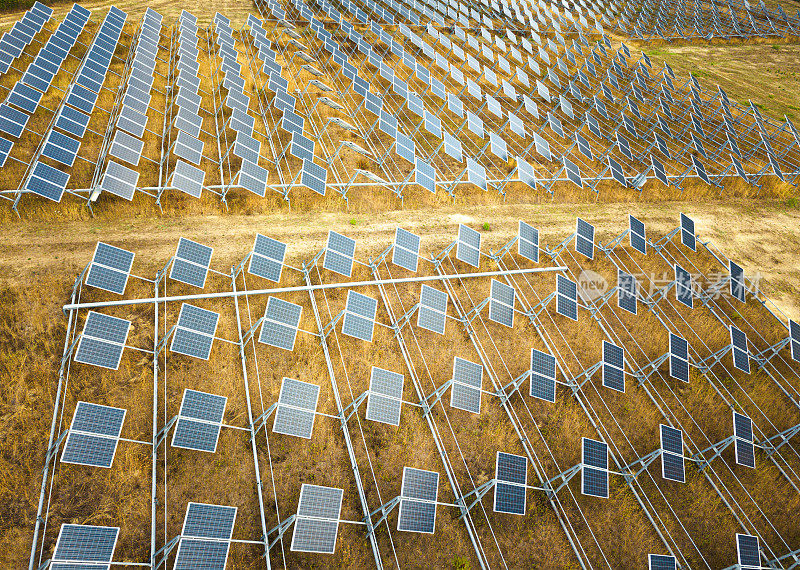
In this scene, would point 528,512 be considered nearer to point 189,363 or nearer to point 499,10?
point 189,363

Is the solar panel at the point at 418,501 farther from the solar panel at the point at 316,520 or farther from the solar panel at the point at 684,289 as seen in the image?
the solar panel at the point at 684,289

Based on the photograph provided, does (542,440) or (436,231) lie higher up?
(436,231)

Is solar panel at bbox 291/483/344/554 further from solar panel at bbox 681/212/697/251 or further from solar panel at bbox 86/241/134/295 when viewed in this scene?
solar panel at bbox 681/212/697/251

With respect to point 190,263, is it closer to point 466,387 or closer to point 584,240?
point 466,387

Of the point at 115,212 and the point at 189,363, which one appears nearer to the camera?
the point at 189,363

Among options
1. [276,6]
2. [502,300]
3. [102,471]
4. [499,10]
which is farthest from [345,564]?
[499,10]

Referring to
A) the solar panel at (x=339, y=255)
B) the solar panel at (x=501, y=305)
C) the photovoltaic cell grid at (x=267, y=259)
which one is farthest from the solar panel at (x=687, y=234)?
the photovoltaic cell grid at (x=267, y=259)

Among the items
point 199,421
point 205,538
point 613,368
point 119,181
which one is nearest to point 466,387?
point 613,368
